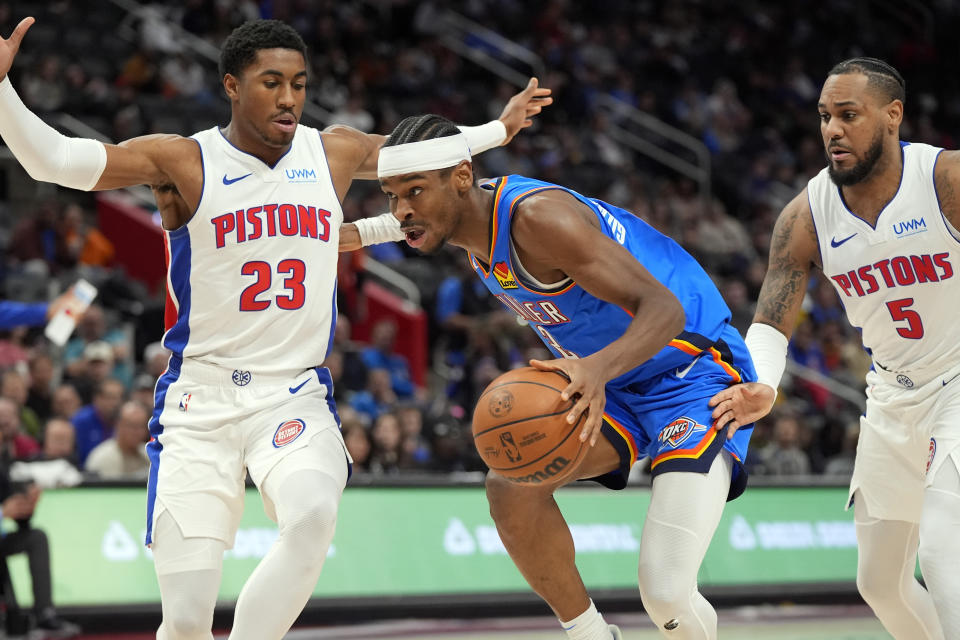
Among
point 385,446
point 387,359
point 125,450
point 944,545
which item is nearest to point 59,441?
point 125,450

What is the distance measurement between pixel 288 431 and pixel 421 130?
1.21 m

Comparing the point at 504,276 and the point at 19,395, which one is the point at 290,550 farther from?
the point at 19,395

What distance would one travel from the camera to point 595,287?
4223 millimetres

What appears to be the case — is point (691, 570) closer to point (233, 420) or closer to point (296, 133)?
point (233, 420)

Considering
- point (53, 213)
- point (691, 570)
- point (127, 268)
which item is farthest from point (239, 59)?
point (127, 268)

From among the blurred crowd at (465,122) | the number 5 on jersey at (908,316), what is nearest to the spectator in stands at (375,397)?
the blurred crowd at (465,122)

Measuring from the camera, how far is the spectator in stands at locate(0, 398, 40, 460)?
28.0 ft

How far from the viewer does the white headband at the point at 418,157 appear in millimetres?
4395

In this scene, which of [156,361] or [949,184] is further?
[156,361]

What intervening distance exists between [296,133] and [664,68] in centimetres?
1598

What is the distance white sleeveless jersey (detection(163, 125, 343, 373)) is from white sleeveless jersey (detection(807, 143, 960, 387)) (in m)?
2.09

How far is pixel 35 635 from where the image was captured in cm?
775

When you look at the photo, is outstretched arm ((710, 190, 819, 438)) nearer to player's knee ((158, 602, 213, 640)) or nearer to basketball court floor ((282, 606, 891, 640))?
player's knee ((158, 602, 213, 640))

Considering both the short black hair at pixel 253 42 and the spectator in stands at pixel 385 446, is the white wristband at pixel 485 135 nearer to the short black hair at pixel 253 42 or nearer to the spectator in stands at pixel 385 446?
the short black hair at pixel 253 42
